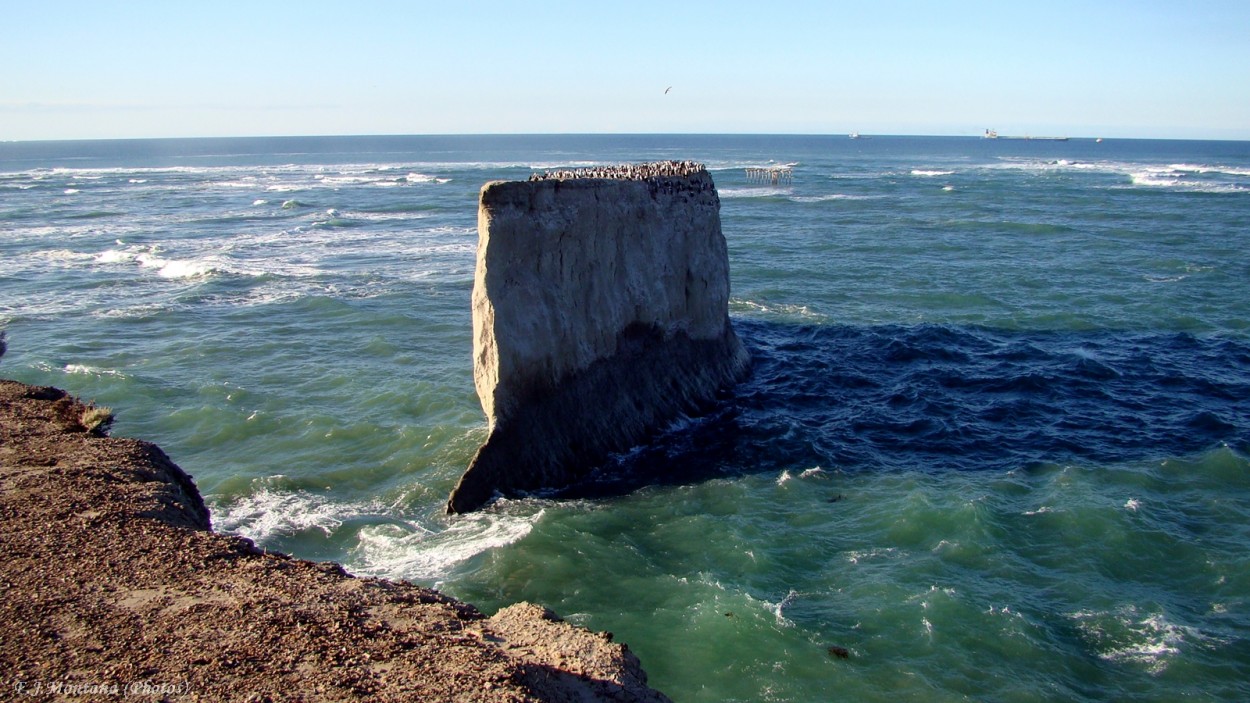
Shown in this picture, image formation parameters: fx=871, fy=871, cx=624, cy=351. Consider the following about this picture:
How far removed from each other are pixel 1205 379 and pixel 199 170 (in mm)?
138757

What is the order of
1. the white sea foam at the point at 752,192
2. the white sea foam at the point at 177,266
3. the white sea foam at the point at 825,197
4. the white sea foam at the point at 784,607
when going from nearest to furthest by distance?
1. the white sea foam at the point at 784,607
2. the white sea foam at the point at 177,266
3. the white sea foam at the point at 825,197
4. the white sea foam at the point at 752,192

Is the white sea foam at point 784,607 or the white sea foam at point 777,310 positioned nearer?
the white sea foam at point 784,607

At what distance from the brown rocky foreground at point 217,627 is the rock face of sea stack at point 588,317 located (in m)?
7.46

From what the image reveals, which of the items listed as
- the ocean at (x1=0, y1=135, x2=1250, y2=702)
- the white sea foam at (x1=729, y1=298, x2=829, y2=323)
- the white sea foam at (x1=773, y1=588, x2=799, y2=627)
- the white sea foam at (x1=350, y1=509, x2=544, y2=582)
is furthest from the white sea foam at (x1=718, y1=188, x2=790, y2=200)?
the white sea foam at (x1=773, y1=588, x2=799, y2=627)

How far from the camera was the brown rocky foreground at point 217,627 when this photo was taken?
10.5 meters

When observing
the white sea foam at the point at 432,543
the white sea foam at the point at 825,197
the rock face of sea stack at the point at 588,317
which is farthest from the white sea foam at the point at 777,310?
the white sea foam at the point at 825,197

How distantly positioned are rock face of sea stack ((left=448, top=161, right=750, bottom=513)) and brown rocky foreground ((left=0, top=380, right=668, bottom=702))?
7.46 m

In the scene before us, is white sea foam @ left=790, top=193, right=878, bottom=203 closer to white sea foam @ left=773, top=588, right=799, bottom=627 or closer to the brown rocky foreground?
white sea foam @ left=773, top=588, right=799, bottom=627

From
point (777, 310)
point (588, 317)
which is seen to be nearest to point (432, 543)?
point (588, 317)

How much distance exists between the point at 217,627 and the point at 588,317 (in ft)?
46.4

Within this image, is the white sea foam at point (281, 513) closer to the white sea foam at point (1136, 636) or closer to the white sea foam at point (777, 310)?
the white sea foam at point (1136, 636)

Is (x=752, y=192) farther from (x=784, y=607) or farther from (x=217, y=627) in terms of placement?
(x=217, y=627)

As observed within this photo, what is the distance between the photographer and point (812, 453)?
24578 mm

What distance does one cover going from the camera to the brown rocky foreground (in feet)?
34.6
